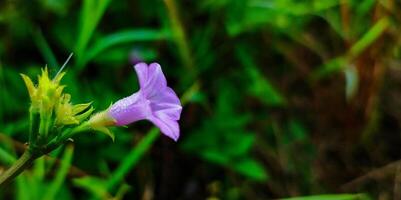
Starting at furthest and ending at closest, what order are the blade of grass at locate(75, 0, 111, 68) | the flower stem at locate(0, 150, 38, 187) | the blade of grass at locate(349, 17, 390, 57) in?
the blade of grass at locate(349, 17, 390, 57) < the blade of grass at locate(75, 0, 111, 68) < the flower stem at locate(0, 150, 38, 187)

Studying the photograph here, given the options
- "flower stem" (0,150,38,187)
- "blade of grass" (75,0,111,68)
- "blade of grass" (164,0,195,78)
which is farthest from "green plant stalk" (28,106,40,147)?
"blade of grass" (164,0,195,78)

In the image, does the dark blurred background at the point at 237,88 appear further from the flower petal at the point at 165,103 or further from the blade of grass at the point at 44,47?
the flower petal at the point at 165,103

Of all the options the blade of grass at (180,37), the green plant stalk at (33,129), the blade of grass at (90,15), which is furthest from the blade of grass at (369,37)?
the green plant stalk at (33,129)

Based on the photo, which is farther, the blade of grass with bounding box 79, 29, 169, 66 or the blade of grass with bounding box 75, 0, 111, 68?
the blade of grass with bounding box 79, 29, 169, 66

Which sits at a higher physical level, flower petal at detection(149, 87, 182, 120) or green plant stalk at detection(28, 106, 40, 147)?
green plant stalk at detection(28, 106, 40, 147)

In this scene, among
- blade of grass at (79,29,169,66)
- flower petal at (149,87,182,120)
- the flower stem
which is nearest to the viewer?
the flower stem

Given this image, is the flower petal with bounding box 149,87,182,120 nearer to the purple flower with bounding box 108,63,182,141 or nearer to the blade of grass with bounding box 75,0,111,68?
the purple flower with bounding box 108,63,182,141

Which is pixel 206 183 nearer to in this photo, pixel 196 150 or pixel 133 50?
pixel 196 150
